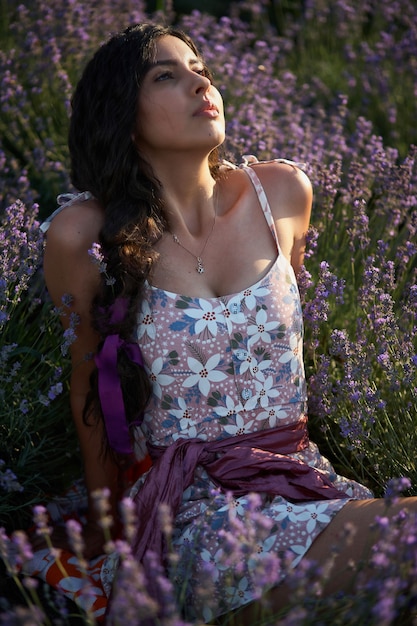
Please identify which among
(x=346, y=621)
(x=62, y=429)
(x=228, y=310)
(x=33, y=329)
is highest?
(x=228, y=310)

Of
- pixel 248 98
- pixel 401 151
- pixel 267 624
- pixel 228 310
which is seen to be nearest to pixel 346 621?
pixel 267 624

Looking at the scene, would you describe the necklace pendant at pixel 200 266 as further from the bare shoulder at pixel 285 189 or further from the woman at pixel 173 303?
the bare shoulder at pixel 285 189

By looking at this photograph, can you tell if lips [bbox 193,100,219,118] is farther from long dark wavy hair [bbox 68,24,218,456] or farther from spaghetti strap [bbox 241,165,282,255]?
spaghetti strap [bbox 241,165,282,255]

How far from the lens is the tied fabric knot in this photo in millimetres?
2236

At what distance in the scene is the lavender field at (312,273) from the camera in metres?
1.76

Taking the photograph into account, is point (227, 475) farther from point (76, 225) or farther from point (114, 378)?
point (76, 225)

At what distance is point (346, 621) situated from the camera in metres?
1.70

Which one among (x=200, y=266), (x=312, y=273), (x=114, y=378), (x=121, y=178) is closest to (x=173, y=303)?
(x=200, y=266)

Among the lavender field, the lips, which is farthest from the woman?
the lavender field

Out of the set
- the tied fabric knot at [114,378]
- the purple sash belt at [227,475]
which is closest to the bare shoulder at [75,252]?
the tied fabric knot at [114,378]

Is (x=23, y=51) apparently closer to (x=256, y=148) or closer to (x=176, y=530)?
(x=256, y=148)

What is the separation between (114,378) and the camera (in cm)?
227

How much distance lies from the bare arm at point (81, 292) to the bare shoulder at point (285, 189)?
1.60 feet

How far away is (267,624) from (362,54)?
4053 millimetres
